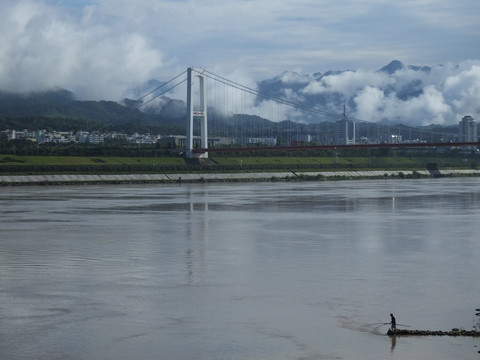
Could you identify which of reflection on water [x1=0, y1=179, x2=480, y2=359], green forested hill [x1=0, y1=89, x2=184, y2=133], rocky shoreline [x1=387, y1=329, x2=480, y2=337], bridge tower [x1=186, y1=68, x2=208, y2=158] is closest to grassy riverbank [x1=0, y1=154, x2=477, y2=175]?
bridge tower [x1=186, y1=68, x2=208, y2=158]

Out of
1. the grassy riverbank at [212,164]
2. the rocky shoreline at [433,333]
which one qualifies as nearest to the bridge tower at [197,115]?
the grassy riverbank at [212,164]

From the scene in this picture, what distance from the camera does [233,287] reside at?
37.9ft

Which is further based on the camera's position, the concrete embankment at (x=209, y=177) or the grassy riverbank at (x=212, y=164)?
the grassy riverbank at (x=212, y=164)

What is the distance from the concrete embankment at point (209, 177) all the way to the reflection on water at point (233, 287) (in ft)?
A: 80.3

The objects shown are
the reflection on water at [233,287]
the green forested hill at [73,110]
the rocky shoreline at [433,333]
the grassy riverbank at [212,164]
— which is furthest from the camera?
the green forested hill at [73,110]

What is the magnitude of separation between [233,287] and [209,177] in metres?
42.7

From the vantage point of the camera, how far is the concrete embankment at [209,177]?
46.1 m

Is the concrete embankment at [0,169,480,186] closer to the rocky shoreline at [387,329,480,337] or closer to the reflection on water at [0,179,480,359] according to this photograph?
the reflection on water at [0,179,480,359]

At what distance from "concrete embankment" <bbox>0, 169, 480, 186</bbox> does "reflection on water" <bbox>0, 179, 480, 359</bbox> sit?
80.3ft

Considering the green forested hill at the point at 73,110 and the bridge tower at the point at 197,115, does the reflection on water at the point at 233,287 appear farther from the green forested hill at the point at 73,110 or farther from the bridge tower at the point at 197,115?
the green forested hill at the point at 73,110

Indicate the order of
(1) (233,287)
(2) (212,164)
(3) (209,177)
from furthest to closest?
(2) (212,164) < (3) (209,177) < (1) (233,287)

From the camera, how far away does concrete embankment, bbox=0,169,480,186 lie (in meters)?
46.1

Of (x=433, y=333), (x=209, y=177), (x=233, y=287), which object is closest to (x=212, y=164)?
(x=209, y=177)

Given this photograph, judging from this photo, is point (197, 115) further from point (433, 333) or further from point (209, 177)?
point (433, 333)
